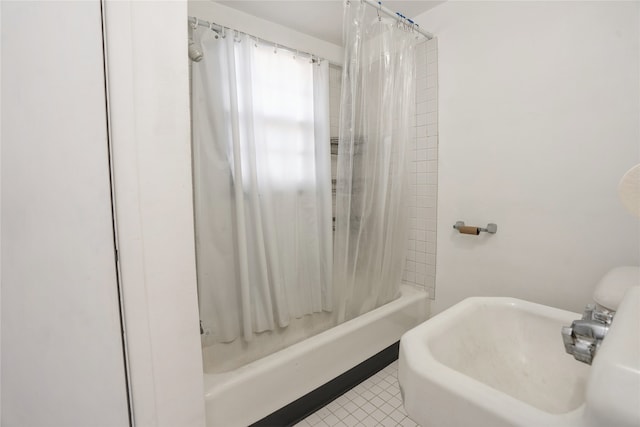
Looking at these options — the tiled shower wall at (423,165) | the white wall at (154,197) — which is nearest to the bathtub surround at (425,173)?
the tiled shower wall at (423,165)

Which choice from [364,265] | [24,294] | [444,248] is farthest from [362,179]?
[24,294]

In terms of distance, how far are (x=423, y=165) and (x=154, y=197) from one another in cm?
151

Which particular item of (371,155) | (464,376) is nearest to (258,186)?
(371,155)

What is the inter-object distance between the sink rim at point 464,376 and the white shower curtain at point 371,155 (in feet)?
2.21

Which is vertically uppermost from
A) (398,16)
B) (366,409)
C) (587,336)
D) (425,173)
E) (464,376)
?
(398,16)

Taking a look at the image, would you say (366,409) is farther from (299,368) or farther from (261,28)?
(261,28)

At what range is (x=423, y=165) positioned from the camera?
5.38ft

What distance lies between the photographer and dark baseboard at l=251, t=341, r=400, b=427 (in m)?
1.09

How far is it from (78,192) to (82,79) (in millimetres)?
208

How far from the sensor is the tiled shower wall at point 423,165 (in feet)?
5.17

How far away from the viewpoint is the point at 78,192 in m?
0.47

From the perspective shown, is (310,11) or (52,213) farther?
(310,11)

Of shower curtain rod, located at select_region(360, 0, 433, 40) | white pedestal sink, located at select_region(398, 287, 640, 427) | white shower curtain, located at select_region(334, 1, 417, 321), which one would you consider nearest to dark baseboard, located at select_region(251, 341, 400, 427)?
white shower curtain, located at select_region(334, 1, 417, 321)

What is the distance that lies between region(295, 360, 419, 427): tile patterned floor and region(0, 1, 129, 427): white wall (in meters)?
0.97
